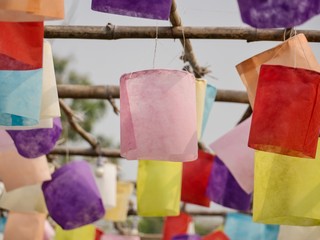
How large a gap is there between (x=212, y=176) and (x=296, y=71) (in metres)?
1.14

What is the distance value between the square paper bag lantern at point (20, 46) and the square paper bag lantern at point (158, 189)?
794 millimetres

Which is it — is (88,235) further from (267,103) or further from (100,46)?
(100,46)

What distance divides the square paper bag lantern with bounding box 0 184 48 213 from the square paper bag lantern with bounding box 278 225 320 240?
932 millimetres

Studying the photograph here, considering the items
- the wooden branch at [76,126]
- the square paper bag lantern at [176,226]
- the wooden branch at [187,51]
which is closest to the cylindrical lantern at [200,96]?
the wooden branch at [187,51]

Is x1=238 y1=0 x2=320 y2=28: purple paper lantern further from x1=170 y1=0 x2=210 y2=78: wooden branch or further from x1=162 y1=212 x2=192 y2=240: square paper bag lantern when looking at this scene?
x1=162 y1=212 x2=192 y2=240: square paper bag lantern

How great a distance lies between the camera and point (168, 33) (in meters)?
2.09

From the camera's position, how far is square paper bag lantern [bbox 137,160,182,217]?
2268mm

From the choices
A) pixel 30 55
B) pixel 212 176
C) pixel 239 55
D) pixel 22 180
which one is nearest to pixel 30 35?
pixel 30 55

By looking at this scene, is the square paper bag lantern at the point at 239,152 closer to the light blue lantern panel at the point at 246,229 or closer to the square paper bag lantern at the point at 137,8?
the square paper bag lantern at the point at 137,8

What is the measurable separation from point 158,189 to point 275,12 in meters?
0.93

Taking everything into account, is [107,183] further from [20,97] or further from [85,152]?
[20,97]

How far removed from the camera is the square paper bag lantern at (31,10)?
56.2 inches

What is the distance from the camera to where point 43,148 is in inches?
83.1

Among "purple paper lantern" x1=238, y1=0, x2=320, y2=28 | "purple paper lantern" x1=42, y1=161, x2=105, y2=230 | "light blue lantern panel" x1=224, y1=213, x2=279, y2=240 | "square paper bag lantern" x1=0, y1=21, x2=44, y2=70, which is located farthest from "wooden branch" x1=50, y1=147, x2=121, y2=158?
"purple paper lantern" x1=238, y1=0, x2=320, y2=28
